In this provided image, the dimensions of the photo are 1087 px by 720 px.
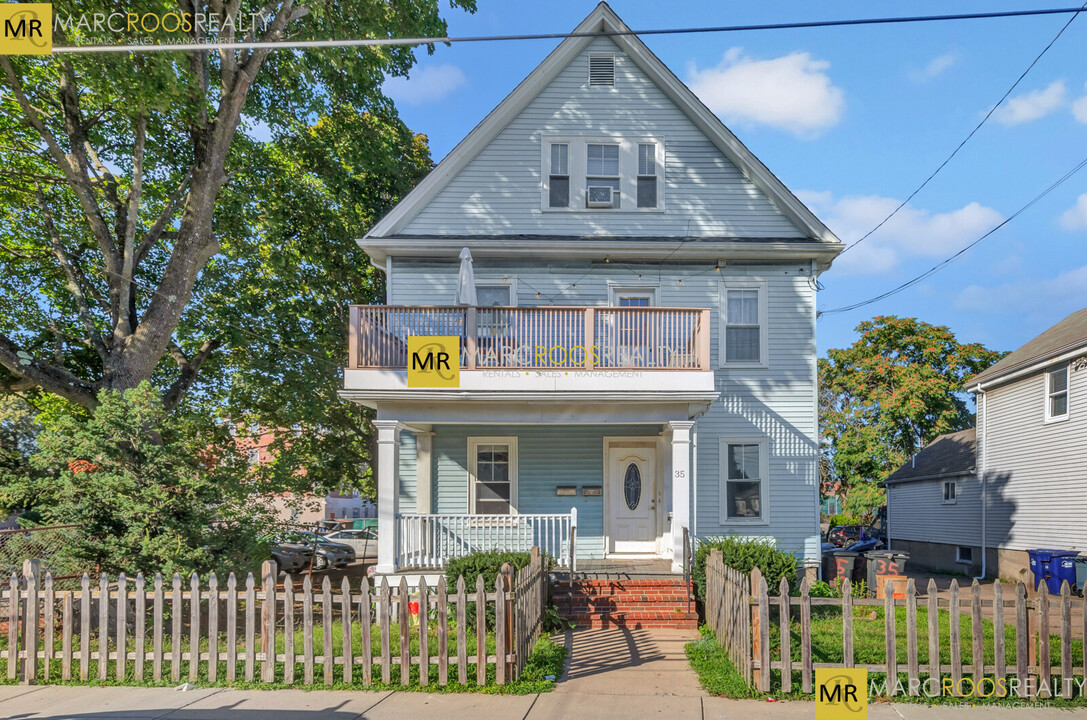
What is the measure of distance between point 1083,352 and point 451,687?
16.0 m

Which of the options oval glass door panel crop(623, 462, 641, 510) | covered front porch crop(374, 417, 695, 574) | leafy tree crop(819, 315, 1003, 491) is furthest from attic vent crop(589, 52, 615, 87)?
leafy tree crop(819, 315, 1003, 491)

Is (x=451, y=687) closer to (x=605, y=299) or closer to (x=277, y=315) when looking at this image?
(x=605, y=299)

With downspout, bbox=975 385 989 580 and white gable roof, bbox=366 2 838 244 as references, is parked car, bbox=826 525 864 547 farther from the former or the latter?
white gable roof, bbox=366 2 838 244

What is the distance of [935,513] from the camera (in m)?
24.2

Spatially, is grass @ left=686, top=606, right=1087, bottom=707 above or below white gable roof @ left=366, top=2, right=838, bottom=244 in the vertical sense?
below

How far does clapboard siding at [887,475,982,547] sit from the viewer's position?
21750 mm

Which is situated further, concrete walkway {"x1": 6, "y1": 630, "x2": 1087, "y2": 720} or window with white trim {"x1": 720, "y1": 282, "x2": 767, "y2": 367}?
window with white trim {"x1": 720, "y1": 282, "x2": 767, "y2": 367}

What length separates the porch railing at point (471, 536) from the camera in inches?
475

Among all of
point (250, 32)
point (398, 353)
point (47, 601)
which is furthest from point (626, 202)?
point (47, 601)

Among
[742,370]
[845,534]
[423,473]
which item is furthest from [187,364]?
[845,534]

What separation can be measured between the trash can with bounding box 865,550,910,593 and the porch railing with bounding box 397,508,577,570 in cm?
622

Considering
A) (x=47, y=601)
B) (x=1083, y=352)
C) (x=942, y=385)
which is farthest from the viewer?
(x=942, y=385)

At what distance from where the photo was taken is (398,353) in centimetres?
1227

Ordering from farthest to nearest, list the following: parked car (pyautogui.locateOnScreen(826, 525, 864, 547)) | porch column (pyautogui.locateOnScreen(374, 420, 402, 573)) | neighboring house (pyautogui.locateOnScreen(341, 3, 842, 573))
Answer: parked car (pyautogui.locateOnScreen(826, 525, 864, 547)), neighboring house (pyautogui.locateOnScreen(341, 3, 842, 573)), porch column (pyautogui.locateOnScreen(374, 420, 402, 573))
